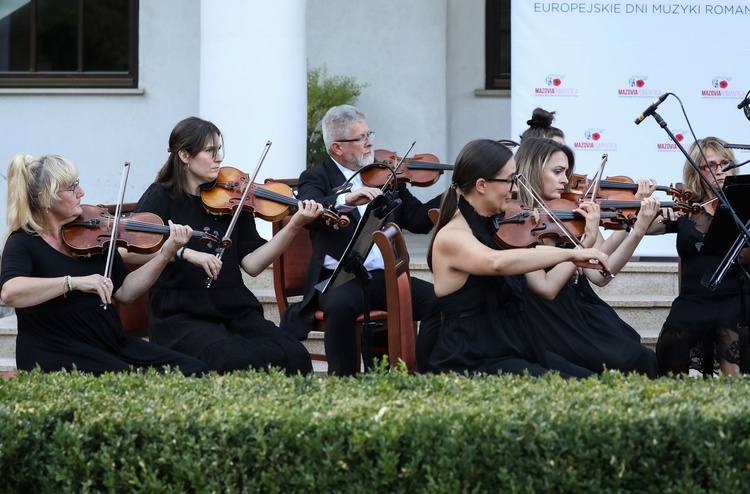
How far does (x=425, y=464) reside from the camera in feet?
8.54

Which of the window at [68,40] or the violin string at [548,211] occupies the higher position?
the window at [68,40]

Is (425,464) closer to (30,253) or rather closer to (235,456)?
(235,456)

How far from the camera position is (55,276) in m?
4.36

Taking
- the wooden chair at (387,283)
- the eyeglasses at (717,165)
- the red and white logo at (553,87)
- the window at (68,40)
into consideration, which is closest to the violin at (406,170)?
the wooden chair at (387,283)

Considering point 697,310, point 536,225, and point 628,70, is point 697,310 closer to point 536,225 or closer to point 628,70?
point 536,225

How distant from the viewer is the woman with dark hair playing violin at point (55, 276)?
4.31m

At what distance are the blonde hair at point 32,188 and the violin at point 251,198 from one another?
765mm

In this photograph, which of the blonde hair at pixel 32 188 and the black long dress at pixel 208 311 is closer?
the blonde hair at pixel 32 188

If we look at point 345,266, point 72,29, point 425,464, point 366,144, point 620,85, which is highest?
point 72,29

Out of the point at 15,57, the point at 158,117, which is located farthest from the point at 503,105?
the point at 15,57

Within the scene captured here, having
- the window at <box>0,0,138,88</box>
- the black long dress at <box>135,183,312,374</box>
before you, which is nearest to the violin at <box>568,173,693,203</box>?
the black long dress at <box>135,183,312,374</box>

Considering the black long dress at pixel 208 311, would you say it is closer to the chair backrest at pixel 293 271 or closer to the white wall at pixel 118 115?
Result: the chair backrest at pixel 293 271

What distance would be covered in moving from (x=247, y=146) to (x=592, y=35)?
2278 mm

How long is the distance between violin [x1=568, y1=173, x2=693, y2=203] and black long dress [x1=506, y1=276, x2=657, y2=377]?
74 centimetres
